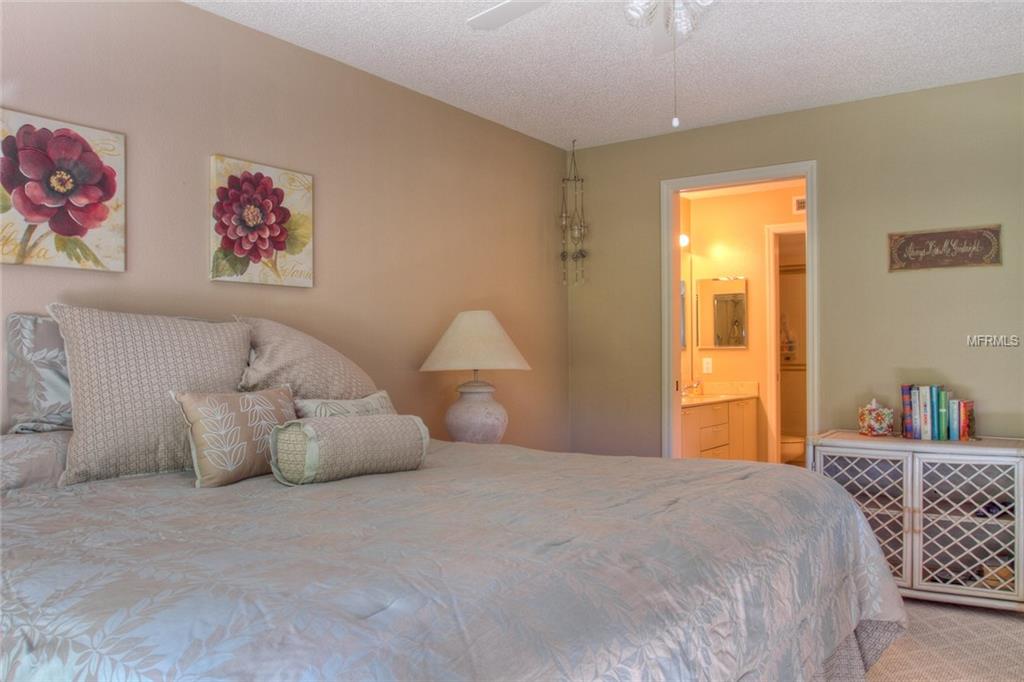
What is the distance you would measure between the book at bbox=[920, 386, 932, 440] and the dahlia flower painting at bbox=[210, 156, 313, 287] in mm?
2858

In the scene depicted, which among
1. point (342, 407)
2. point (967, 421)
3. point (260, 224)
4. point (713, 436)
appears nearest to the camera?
point (342, 407)

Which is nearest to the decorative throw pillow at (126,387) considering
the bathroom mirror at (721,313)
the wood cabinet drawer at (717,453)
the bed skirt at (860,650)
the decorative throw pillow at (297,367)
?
the decorative throw pillow at (297,367)

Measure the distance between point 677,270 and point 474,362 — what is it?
67.7 inches

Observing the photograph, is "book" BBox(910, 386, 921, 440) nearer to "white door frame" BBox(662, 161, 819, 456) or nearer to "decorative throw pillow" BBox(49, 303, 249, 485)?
"white door frame" BBox(662, 161, 819, 456)

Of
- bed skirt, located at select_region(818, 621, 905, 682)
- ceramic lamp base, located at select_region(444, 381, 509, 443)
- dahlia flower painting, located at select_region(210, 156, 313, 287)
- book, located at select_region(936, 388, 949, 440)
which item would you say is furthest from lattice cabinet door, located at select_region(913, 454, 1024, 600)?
dahlia flower painting, located at select_region(210, 156, 313, 287)

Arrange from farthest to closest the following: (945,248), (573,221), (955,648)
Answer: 1. (573,221)
2. (945,248)
3. (955,648)

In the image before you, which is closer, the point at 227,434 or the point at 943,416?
the point at 227,434

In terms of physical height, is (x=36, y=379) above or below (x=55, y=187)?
below

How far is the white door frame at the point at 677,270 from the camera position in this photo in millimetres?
4016

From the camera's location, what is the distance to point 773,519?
1.79 m

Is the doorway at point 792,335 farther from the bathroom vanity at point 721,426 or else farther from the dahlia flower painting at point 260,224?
the dahlia flower painting at point 260,224

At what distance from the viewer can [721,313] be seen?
6.08 metres

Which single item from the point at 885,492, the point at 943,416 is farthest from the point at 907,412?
the point at 885,492

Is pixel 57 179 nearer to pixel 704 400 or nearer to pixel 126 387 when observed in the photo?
pixel 126 387
